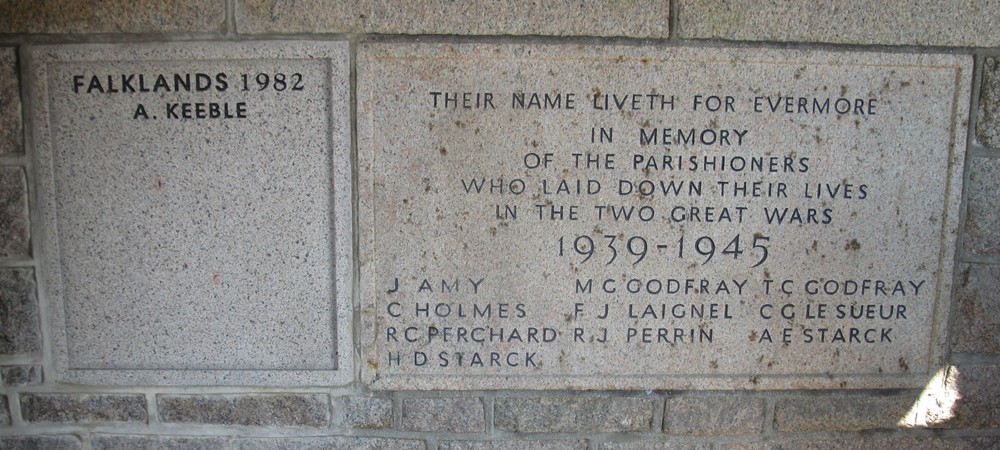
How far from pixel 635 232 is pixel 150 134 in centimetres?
165

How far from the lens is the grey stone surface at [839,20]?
1.97 metres

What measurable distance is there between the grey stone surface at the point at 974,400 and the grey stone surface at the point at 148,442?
8.51 feet

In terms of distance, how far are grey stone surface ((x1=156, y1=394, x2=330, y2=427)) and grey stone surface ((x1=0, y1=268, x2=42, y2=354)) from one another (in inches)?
18.7

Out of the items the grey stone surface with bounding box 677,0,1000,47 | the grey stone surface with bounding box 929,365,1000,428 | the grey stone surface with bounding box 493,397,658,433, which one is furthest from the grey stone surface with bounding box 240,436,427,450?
the grey stone surface with bounding box 929,365,1000,428

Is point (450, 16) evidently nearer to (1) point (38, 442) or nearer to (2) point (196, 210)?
(2) point (196, 210)

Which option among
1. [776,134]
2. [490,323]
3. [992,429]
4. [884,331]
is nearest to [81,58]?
[490,323]

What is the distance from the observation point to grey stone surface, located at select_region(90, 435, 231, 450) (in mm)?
2131

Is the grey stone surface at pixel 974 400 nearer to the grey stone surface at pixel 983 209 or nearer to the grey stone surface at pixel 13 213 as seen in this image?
the grey stone surface at pixel 983 209

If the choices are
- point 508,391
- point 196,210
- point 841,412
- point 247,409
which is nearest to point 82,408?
point 247,409

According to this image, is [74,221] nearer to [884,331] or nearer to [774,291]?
[774,291]

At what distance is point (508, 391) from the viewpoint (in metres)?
2.13

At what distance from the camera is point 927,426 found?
2180 millimetres

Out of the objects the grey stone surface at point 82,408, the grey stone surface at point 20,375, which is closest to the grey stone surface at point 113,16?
the grey stone surface at point 20,375

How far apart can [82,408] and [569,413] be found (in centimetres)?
171
